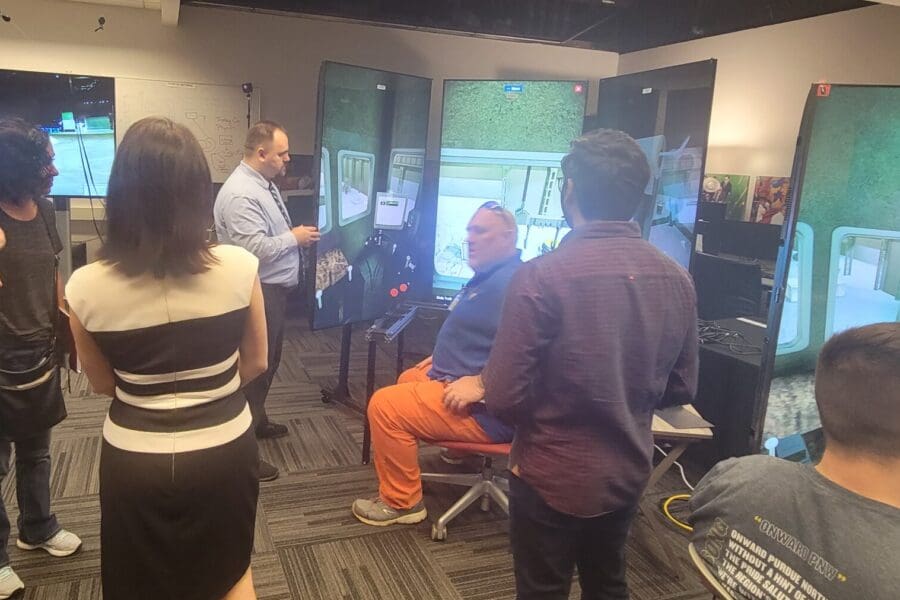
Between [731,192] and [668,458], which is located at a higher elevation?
[731,192]

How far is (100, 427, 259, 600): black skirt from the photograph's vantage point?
126cm

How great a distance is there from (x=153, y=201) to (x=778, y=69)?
14.0 feet

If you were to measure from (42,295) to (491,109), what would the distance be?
8.28ft

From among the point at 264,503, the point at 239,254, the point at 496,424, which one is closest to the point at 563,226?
the point at 496,424

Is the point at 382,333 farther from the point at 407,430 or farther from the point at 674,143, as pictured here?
the point at 674,143

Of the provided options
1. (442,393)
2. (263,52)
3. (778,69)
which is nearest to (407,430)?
(442,393)

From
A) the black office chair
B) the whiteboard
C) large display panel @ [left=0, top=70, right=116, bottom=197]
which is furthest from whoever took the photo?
the whiteboard

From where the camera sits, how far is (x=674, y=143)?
3.11 m

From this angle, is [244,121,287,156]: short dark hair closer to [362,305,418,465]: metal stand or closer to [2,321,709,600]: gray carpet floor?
[362,305,418,465]: metal stand

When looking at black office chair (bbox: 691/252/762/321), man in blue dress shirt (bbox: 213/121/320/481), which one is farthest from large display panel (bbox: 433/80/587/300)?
man in blue dress shirt (bbox: 213/121/320/481)

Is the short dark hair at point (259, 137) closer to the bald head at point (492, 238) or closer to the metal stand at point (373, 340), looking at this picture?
the metal stand at point (373, 340)

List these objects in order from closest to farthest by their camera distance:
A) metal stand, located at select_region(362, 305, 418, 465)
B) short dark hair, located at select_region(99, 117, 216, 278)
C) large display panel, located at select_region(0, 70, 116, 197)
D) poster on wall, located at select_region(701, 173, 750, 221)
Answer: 1. short dark hair, located at select_region(99, 117, 216, 278)
2. metal stand, located at select_region(362, 305, 418, 465)
3. large display panel, located at select_region(0, 70, 116, 197)
4. poster on wall, located at select_region(701, 173, 750, 221)

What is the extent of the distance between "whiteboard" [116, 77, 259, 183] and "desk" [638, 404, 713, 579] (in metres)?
4.01

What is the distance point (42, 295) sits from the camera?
1803 millimetres
